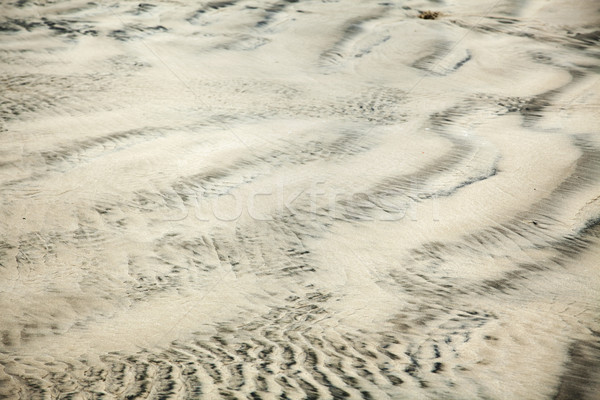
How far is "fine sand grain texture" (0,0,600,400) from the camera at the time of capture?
47.6 inches

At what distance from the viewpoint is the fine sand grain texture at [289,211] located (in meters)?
1.21

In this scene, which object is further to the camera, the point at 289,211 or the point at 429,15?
the point at 429,15

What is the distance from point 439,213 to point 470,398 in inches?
33.6

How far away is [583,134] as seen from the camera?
Answer: 239 cm

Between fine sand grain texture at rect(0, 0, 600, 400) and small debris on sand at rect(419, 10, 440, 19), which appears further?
small debris on sand at rect(419, 10, 440, 19)

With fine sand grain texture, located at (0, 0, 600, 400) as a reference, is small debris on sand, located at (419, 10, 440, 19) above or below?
above

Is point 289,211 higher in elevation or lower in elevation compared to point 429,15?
lower

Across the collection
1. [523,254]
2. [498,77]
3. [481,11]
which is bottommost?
[523,254]

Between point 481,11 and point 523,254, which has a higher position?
point 481,11

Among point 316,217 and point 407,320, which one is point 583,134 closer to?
point 316,217

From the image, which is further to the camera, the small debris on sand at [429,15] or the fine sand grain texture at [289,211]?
the small debris on sand at [429,15]

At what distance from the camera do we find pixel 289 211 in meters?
1.84

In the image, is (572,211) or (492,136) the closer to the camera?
(572,211)

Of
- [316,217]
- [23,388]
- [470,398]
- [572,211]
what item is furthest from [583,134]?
[23,388]
